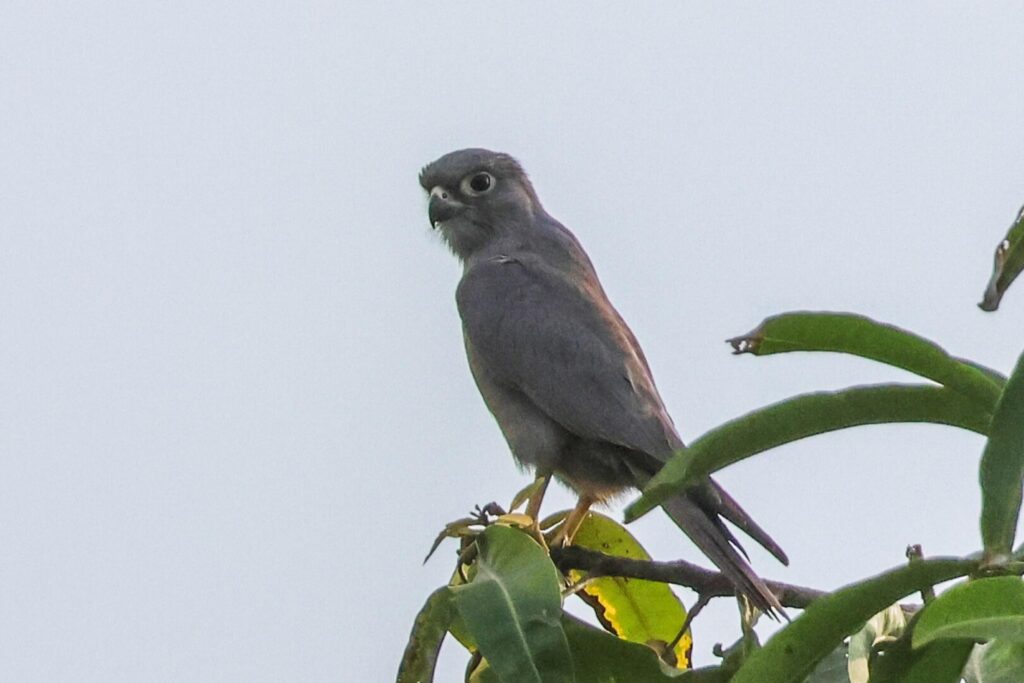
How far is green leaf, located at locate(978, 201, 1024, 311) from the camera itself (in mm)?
3152

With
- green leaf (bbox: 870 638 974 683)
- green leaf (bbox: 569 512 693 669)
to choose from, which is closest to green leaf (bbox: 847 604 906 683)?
green leaf (bbox: 870 638 974 683)

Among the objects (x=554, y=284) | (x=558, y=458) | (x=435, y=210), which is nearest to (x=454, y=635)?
(x=558, y=458)

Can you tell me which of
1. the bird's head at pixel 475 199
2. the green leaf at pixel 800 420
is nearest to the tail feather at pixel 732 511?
the green leaf at pixel 800 420

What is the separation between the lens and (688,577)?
11.6ft

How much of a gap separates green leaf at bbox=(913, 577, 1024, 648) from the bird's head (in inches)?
203

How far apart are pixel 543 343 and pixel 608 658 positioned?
3.24 m

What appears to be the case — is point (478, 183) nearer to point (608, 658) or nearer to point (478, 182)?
point (478, 182)

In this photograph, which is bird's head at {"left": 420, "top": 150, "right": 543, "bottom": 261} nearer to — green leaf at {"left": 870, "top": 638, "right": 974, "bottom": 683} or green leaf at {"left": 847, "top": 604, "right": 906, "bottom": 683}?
green leaf at {"left": 847, "top": 604, "right": 906, "bottom": 683}

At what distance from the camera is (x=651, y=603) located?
4133 millimetres

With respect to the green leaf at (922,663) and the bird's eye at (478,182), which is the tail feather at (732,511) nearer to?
the green leaf at (922,663)

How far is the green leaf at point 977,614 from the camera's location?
7.50 feet

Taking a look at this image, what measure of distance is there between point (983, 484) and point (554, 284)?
4.19 m

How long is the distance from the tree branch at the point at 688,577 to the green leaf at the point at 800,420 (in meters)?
0.45

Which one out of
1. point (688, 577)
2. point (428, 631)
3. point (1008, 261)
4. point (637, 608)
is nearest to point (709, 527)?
point (637, 608)
